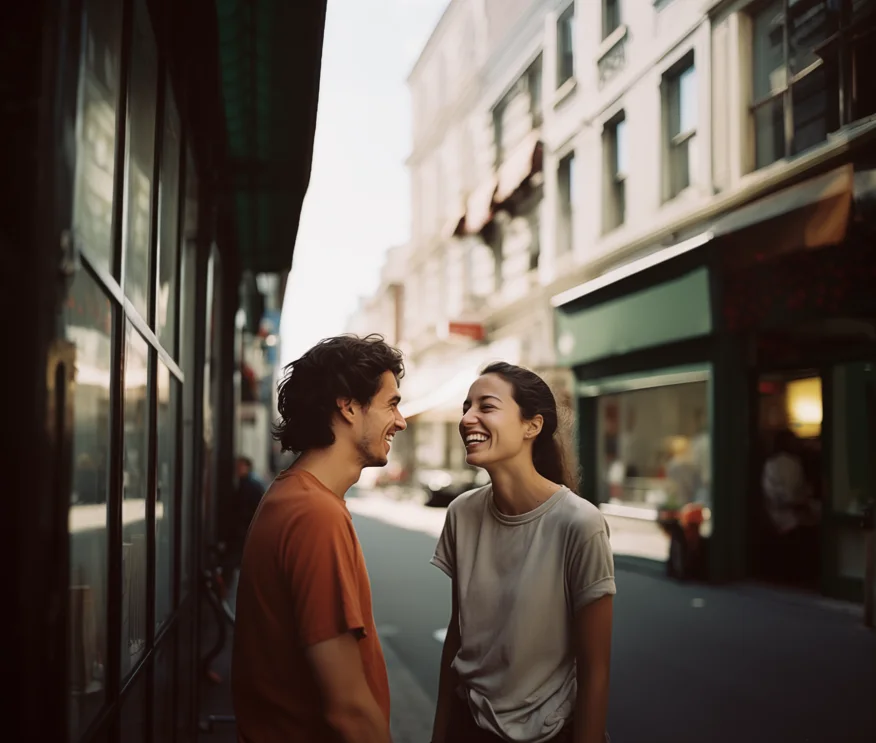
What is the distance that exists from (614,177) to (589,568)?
13.5m

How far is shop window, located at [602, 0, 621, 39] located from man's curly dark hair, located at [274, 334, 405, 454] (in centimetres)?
1341

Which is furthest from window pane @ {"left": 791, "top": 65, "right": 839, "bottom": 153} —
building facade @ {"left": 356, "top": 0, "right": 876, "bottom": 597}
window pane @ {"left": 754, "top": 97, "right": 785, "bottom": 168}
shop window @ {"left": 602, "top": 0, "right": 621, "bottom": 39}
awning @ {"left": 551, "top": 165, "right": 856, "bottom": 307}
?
shop window @ {"left": 602, "top": 0, "right": 621, "bottom": 39}

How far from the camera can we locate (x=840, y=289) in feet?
31.9

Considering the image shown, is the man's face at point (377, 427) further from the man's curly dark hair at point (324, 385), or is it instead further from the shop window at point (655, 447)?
the shop window at point (655, 447)

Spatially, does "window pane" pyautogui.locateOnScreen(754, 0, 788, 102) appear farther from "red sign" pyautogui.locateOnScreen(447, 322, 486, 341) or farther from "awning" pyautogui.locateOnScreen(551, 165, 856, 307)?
"red sign" pyautogui.locateOnScreen(447, 322, 486, 341)

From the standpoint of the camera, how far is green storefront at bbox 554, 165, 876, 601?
31.4 ft

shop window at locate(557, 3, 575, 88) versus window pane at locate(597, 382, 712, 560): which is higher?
shop window at locate(557, 3, 575, 88)

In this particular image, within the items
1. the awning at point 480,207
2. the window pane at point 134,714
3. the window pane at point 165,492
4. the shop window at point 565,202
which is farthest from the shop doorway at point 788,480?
the awning at point 480,207

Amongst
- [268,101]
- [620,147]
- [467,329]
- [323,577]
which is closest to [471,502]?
[323,577]

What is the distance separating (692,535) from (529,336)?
8.34m

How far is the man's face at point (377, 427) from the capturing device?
7.04ft

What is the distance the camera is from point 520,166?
18.4m

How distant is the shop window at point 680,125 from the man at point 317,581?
1135 centimetres

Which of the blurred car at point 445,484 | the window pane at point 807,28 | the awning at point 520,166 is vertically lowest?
the blurred car at point 445,484
